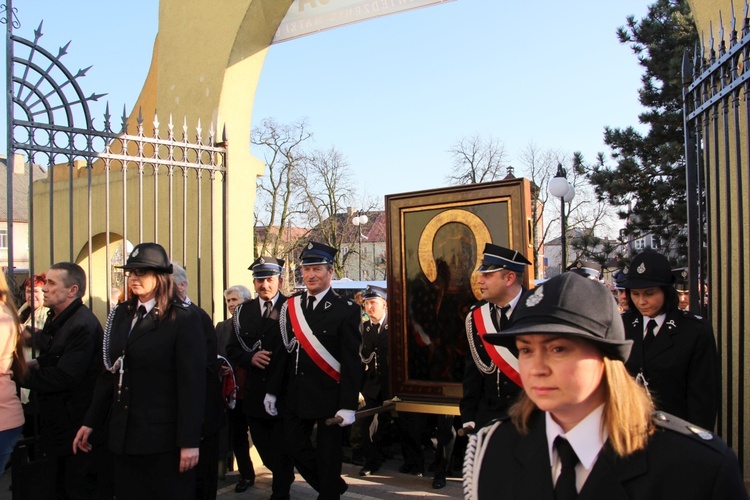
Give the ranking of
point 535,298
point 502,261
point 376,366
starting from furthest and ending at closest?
point 376,366 → point 502,261 → point 535,298

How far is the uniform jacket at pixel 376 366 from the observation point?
7.61 m

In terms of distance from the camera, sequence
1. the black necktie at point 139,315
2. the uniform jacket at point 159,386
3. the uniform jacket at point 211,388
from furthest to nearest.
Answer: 1. the uniform jacket at point 211,388
2. the black necktie at point 139,315
3. the uniform jacket at point 159,386

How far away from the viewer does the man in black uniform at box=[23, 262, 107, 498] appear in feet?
15.6

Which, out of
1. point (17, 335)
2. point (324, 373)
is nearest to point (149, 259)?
point (17, 335)

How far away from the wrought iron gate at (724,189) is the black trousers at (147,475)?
11.0ft

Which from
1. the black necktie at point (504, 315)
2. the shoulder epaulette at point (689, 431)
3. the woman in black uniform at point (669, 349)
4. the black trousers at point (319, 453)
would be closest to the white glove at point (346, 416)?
the black trousers at point (319, 453)

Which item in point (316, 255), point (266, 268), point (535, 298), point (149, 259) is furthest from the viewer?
point (266, 268)

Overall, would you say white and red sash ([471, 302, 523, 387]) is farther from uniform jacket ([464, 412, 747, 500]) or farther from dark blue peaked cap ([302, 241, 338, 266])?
uniform jacket ([464, 412, 747, 500])

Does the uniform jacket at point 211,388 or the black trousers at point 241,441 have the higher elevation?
the uniform jacket at point 211,388

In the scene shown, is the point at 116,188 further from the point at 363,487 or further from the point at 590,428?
the point at 590,428

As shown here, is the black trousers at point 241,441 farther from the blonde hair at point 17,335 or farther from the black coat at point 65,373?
the blonde hair at point 17,335

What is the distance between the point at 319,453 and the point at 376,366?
2.38 m

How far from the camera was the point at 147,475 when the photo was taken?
13.7 ft

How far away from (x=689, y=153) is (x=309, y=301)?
9.93 feet
